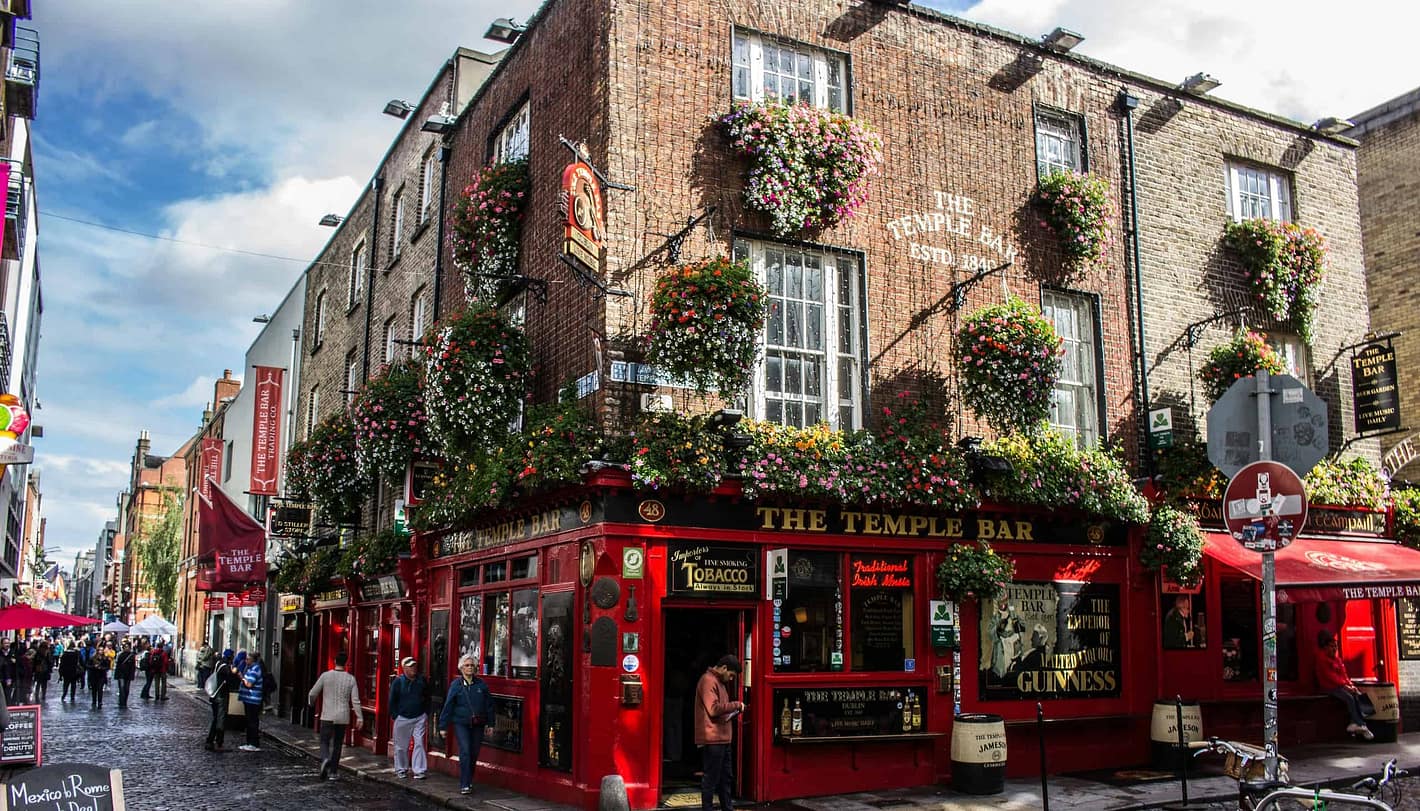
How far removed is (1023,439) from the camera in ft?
47.3

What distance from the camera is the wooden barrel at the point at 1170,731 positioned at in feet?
45.6

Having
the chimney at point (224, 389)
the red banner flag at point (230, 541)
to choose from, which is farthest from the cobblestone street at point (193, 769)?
the chimney at point (224, 389)

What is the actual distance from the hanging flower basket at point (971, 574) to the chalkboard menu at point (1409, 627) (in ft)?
28.0

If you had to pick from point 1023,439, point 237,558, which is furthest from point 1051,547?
point 237,558

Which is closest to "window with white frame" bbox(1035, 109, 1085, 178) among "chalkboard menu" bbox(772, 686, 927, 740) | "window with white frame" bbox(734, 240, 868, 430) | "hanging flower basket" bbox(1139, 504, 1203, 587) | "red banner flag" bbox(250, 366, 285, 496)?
"window with white frame" bbox(734, 240, 868, 430)

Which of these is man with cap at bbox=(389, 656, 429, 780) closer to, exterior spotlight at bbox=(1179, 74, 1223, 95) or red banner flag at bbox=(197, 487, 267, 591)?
red banner flag at bbox=(197, 487, 267, 591)

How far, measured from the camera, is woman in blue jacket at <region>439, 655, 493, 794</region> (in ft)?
45.1

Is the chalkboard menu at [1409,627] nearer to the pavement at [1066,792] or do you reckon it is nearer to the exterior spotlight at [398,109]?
the pavement at [1066,792]

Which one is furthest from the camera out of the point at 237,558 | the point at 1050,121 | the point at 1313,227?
the point at 237,558

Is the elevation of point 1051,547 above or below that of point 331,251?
below

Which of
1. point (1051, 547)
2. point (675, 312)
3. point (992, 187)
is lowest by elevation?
point (1051, 547)

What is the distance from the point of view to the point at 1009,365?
13.6 meters

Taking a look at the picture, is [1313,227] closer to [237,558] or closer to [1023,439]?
[1023,439]

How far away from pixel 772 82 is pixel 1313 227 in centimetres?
993
